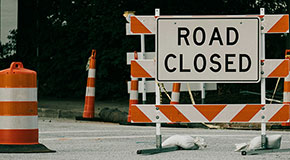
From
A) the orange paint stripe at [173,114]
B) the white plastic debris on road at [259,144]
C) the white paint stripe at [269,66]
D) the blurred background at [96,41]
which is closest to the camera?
the orange paint stripe at [173,114]

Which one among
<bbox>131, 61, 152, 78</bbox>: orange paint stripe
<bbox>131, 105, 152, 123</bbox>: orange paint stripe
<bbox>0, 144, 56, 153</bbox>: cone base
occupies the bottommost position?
<bbox>0, 144, 56, 153</bbox>: cone base

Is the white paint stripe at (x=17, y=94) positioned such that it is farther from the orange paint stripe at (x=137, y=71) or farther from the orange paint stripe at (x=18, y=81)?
the orange paint stripe at (x=137, y=71)

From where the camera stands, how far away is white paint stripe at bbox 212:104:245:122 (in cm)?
970

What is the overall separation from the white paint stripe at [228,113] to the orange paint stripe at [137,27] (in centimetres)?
132

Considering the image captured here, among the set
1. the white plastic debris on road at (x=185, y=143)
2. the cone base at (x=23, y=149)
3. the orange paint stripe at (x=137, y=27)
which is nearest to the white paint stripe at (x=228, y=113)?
the white plastic debris on road at (x=185, y=143)

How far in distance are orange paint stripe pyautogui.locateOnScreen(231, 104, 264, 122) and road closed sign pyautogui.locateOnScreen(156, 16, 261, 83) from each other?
1.28 feet

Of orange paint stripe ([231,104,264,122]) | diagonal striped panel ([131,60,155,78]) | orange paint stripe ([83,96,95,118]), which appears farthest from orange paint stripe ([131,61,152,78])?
orange paint stripe ([83,96,95,118])

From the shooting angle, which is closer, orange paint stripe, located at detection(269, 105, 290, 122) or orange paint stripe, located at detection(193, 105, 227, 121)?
orange paint stripe, located at detection(193, 105, 227, 121)

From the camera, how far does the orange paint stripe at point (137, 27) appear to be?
32.0 ft

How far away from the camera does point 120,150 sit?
10.2 m

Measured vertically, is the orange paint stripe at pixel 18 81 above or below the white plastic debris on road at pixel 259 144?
above

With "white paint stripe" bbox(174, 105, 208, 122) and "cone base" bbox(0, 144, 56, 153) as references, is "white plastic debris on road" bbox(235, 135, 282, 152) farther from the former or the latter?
"cone base" bbox(0, 144, 56, 153)

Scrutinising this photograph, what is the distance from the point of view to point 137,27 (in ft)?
32.0

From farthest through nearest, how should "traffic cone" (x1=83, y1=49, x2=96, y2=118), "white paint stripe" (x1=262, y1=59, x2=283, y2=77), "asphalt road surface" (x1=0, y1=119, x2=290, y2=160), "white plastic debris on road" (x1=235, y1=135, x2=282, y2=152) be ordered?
"traffic cone" (x1=83, y1=49, x2=96, y2=118) → "white plastic debris on road" (x1=235, y1=135, x2=282, y2=152) → "white paint stripe" (x1=262, y1=59, x2=283, y2=77) → "asphalt road surface" (x1=0, y1=119, x2=290, y2=160)
